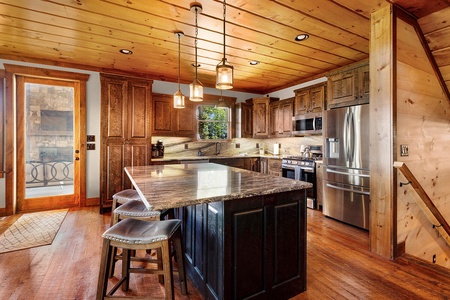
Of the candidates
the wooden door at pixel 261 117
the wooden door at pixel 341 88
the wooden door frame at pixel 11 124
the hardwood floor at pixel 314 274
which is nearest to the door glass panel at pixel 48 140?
the wooden door frame at pixel 11 124

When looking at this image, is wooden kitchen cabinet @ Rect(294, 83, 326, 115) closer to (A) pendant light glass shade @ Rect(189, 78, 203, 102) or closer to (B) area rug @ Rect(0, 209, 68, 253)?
(A) pendant light glass shade @ Rect(189, 78, 203, 102)

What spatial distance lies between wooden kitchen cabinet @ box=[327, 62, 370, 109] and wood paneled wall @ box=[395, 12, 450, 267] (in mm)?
705

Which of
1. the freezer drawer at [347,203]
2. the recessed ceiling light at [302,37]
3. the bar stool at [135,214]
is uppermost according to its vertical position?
the recessed ceiling light at [302,37]

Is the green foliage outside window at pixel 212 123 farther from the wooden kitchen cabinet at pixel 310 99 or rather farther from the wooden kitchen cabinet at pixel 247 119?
the wooden kitchen cabinet at pixel 310 99

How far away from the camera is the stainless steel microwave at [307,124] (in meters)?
4.08

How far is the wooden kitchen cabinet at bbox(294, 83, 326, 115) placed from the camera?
4062 mm

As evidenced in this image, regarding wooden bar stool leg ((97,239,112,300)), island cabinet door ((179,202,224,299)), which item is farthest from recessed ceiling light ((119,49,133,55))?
wooden bar stool leg ((97,239,112,300))

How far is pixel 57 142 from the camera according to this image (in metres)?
4.05

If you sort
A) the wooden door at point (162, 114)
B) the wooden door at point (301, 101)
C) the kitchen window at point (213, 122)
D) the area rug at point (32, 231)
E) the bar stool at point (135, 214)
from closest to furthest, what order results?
the bar stool at point (135, 214) → the area rug at point (32, 231) → the wooden door at point (301, 101) → the wooden door at point (162, 114) → the kitchen window at point (213, 122)

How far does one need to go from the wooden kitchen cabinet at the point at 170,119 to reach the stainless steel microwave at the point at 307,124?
2143 millimetres

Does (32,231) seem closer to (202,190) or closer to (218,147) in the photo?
(202,190)

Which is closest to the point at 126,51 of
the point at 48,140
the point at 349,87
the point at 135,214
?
the point at 48,140

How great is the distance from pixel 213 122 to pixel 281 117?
157 centimetres

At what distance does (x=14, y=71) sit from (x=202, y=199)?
434cm
